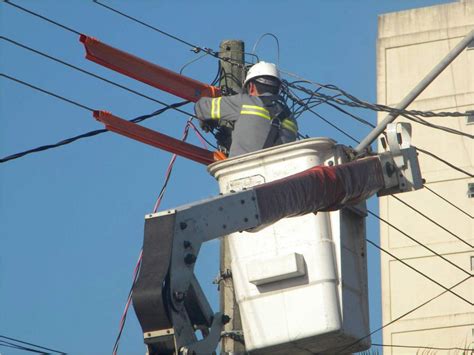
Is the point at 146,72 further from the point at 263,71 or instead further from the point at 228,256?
the point at 228,256

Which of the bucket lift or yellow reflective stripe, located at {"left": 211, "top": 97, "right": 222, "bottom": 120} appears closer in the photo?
the bucket lift

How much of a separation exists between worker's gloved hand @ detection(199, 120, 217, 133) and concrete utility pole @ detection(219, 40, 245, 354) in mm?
584

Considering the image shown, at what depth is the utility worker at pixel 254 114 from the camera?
10844 mm

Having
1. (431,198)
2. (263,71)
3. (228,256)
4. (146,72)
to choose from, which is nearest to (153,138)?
(146,72)

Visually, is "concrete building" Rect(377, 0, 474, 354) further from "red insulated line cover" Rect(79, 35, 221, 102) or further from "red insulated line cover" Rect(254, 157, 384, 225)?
"red insulated line cover" Rect(254, 157, 384, 225)

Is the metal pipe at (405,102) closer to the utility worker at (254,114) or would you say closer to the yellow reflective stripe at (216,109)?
the utility worker at (254,114)

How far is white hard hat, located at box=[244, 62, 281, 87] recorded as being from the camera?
37.1 feet

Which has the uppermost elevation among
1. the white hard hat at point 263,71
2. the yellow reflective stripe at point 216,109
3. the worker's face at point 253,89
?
the white hard hat at point 263,71

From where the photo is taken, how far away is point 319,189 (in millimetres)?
9422

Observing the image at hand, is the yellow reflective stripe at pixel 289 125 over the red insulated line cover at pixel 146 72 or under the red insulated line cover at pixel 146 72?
under

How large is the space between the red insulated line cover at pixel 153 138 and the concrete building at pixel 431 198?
2372 centimetres

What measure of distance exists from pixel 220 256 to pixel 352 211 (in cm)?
123

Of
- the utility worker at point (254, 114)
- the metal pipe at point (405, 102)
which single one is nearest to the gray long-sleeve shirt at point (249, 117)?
the utility worker at point (254, 114)

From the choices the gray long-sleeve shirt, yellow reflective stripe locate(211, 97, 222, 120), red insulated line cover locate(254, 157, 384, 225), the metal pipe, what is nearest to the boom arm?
red insulated line cover locate(254, 157, 384, 225)
